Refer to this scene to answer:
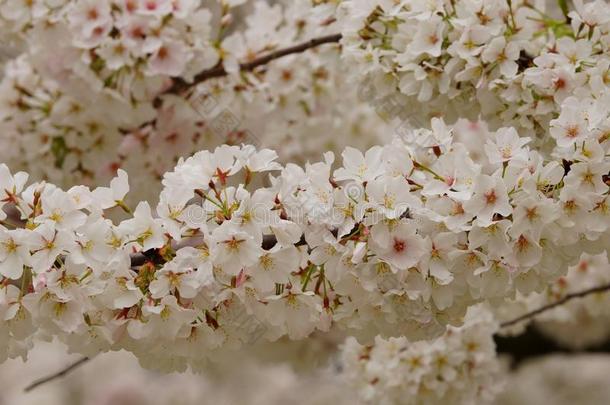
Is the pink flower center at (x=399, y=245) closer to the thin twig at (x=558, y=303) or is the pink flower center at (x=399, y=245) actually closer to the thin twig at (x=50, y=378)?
the thin twig at (x=50, y=378)

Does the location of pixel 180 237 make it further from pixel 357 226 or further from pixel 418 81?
pixel 418 81

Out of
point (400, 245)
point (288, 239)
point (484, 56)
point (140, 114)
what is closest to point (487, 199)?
point (400, 245)

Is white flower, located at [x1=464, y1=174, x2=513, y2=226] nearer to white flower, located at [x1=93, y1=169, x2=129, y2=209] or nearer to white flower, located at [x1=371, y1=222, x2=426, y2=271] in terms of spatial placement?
white flower, located at [x1=371, y1=222, x2=426, y2=271]

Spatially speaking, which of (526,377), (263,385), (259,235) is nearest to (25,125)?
(259,235)

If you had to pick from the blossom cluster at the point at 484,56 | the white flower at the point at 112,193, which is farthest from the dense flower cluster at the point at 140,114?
the white flower at the point at 112,193

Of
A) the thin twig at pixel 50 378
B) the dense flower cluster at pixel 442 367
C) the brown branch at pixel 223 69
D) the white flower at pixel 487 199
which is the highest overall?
the white flower at pixel 487 199

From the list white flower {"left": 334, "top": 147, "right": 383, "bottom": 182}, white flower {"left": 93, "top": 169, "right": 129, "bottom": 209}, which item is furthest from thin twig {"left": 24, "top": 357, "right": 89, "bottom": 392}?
white flower {"left": 334, "top": 147, "right": 383, "bottom": 182}
